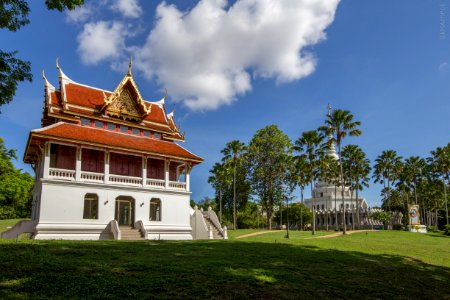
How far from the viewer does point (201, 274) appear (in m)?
11.7

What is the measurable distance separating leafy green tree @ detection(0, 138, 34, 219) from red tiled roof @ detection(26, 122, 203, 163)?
28801 mm

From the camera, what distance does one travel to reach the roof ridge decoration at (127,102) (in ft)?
101

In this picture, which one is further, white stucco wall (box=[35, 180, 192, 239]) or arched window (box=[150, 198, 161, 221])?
arched window (box=[150, 198, 161, 221])

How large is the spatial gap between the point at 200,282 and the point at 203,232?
20210mm

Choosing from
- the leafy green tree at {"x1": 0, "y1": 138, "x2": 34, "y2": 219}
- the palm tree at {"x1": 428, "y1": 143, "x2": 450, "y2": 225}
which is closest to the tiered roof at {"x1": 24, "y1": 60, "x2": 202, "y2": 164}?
the leafy green tree at {"x1": 0, "y1": 138, "x2": 34, "y2": 219}

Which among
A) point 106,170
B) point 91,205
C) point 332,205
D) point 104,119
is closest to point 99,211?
point 91,205

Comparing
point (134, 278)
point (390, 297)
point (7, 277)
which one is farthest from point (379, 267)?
point (7, 277)

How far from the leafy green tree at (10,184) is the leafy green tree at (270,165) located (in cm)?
3319

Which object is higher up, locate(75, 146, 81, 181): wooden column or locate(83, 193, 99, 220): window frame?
locate(75, 146, 81, 181): wooden column

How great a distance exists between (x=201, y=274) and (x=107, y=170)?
17133 mm

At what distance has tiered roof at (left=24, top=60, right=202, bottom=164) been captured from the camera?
26.8 meters

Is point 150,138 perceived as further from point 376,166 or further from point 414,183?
point 414,183

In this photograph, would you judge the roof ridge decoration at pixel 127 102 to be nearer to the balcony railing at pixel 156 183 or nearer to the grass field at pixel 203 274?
the balcony railing at pixel 156 183

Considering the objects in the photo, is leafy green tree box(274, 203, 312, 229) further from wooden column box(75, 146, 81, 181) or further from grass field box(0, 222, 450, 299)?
grass field box(0, 222, 450, 299)
